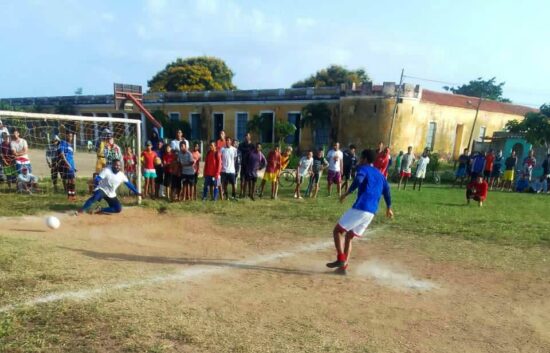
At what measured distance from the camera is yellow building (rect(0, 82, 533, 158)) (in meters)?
29.1

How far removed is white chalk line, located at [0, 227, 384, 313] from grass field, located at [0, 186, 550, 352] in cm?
2

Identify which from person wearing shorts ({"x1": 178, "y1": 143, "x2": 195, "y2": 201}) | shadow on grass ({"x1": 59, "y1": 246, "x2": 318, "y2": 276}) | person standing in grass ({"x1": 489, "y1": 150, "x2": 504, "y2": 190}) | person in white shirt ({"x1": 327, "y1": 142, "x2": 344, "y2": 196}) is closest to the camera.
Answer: shadow on grass ({"x1": 59, "y1": 246, "x2": 318, "y2": 276})

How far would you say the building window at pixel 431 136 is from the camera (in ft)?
105

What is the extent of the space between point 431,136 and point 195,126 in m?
19.5

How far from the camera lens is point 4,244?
676 cm

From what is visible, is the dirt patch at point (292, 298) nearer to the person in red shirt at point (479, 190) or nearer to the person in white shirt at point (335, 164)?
the person in white shirt at point (335, 164)

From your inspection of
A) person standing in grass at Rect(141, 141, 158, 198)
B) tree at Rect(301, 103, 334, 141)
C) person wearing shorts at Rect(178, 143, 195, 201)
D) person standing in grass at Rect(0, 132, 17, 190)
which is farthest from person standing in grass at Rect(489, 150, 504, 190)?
person standing in grass at Rect(0, 132, 17, 190)

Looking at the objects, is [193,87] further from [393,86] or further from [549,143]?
[549,143]

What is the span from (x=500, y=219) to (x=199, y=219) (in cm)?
762

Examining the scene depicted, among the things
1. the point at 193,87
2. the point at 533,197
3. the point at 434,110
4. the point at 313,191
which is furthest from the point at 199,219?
the point at 193,87

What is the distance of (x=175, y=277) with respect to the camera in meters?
5.87

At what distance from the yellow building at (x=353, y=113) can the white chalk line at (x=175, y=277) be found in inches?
877

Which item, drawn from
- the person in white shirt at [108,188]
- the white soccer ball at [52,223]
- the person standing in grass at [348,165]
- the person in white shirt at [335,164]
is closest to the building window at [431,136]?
the person standing in grass at [348,165]

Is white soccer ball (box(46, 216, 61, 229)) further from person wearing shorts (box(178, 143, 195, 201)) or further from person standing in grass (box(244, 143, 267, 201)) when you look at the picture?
person standing in grass (box(244, 143, 267, 201))
